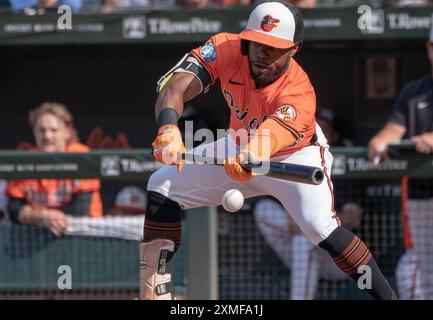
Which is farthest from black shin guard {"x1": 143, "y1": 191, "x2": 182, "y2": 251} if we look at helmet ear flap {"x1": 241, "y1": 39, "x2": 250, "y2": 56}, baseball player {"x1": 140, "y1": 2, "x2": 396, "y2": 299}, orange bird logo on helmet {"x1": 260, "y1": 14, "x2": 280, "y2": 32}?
orange bird logo on helmet {"x1": 260, "y1": 14, "x2": 280, "y2": 32}

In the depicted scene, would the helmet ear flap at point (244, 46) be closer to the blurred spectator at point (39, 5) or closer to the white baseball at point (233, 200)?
the white baseball at point (233, 200)

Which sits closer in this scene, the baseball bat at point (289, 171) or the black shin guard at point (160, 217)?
the baseball bat at point (289, 171)

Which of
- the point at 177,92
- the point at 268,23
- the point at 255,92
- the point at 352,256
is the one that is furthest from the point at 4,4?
the point at 352,256

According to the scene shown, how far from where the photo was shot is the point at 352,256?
494 cm

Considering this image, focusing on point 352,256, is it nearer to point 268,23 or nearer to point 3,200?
point 268,23

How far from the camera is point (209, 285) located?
20.5 ft

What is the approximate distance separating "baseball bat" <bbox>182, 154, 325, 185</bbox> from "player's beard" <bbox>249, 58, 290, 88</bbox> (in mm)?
491

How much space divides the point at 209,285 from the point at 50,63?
2713 mm

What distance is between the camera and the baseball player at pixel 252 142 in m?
4.64

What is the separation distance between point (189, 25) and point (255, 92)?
224 cm

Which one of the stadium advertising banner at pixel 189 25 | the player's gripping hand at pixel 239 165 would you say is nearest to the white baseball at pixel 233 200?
the player's gripping hand at pixel 239 165

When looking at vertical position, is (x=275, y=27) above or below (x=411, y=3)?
below

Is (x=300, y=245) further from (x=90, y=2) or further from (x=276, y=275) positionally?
(x=90, y=2)

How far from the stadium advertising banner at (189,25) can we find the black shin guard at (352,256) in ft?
7.72
